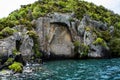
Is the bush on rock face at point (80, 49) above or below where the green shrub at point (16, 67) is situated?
above

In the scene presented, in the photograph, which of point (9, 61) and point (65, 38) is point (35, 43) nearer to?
point (65, 38)

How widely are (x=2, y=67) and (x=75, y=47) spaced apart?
110 ft

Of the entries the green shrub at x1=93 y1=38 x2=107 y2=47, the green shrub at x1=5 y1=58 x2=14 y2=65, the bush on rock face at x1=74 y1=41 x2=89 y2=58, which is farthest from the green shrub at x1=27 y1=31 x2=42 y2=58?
the green shrub at x1=5 y1=58 x2=14 y2=65

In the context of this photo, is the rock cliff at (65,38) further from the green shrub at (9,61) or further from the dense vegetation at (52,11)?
the green shrub at (9,61)

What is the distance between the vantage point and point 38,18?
90500 millimetres

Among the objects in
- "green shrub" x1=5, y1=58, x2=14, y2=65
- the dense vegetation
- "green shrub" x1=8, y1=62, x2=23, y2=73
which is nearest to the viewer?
"green shrub" x1=8, y1=62, x2=23, y2=73

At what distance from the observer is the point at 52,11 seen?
95.7 meters

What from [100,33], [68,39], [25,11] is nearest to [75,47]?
[68,39]

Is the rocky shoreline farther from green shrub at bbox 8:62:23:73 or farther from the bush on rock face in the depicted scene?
green shrub at bbox 8:62:23:73

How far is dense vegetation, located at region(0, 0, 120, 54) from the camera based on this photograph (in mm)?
87213

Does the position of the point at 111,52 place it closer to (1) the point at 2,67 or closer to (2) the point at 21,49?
(2) the point at 21,49

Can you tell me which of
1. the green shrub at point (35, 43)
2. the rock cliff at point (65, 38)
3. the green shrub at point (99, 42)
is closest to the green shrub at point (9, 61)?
the rock cliff at point (65, 38)

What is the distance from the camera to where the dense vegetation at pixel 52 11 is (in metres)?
87.2

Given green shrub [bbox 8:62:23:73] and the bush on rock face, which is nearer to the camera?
green shrub [bbox 8:62:23:73]
